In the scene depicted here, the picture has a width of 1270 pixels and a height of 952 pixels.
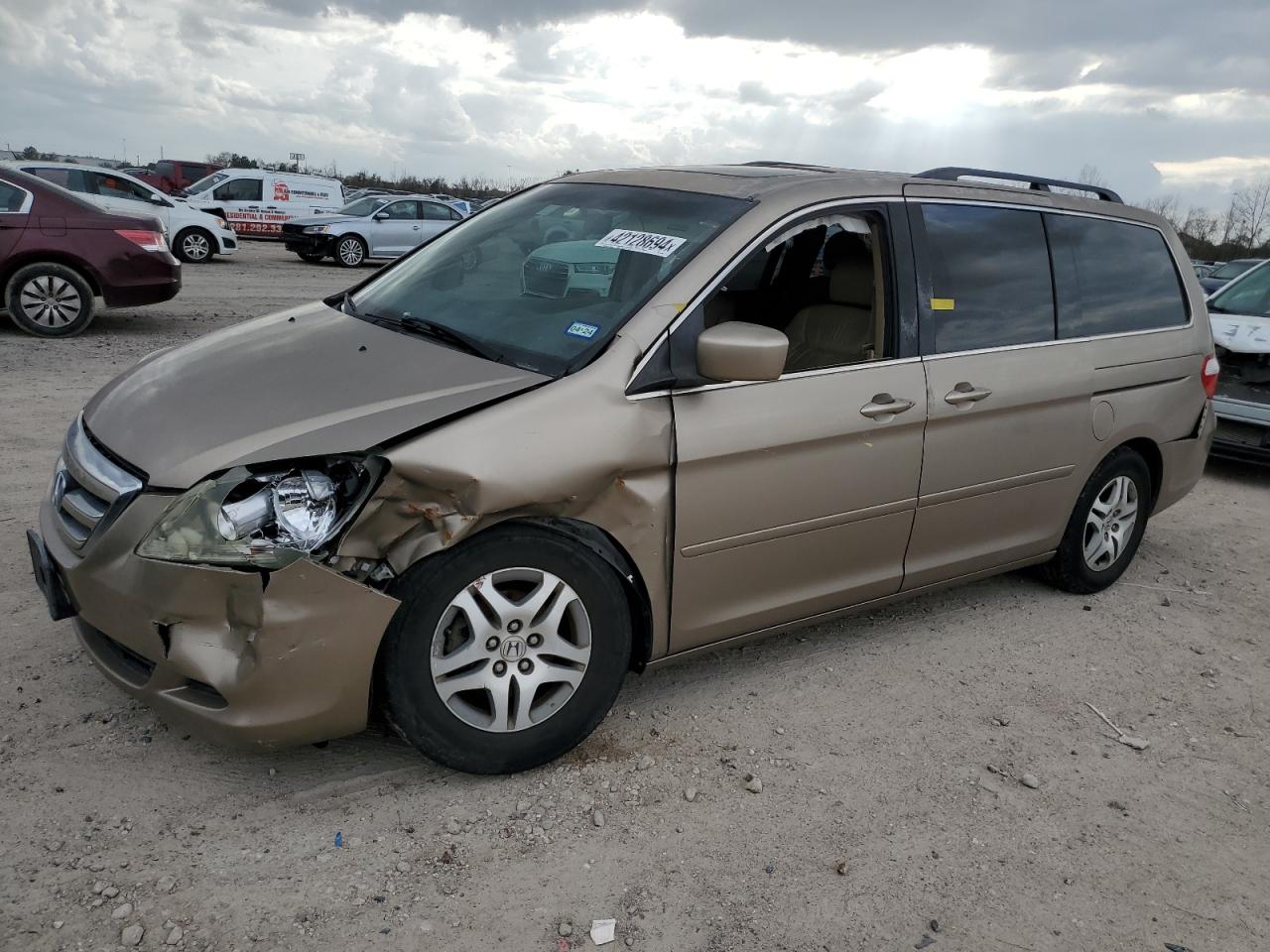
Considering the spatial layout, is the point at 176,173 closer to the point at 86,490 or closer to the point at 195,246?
the point at 195,246

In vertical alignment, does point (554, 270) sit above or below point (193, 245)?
above

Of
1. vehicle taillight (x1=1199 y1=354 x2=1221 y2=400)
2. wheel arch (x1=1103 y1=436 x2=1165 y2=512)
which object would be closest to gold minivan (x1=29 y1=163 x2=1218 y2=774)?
wheel arch (x1=1103 y1=436 x2=1165 y2=512)

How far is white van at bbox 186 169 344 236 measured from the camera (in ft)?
74.1

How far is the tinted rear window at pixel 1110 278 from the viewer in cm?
449

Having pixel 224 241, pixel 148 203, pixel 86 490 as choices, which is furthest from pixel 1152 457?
pixel 224 241

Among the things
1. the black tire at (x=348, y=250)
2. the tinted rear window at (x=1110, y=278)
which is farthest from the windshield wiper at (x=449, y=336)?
the black tire at (x=348, y=250)

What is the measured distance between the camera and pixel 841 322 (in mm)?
4043

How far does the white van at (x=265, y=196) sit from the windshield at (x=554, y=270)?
20.1 m

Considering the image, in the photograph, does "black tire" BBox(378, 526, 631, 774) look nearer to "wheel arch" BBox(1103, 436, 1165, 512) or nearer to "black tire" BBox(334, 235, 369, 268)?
"wheel arch" BBox(1103, 436, 1165, 512)

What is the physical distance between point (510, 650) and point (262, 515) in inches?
30.7

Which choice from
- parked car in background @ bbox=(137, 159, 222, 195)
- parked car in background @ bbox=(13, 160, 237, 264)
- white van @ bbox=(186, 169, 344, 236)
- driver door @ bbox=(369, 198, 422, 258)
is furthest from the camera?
parked car in background @ bbox=(137, 159, 222, 195)

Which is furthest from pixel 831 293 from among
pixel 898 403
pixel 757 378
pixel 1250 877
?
pixel 1250 877

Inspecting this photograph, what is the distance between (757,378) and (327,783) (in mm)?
1759

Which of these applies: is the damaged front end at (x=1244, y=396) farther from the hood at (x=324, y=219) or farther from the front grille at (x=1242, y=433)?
the hood at (x=324, y=219)
